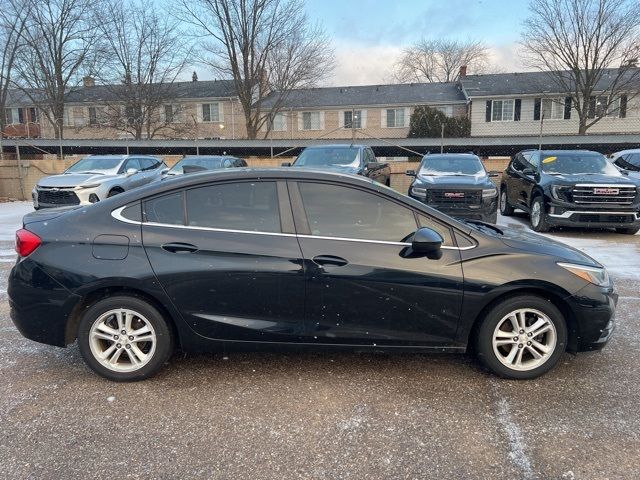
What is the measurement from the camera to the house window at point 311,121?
1387 inches

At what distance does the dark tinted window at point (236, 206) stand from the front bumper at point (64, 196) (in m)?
8.98

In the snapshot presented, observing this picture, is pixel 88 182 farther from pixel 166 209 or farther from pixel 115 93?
pixel 115 93

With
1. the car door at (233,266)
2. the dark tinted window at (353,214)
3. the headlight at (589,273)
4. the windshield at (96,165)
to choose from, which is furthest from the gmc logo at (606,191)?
the windshield at (96,165)

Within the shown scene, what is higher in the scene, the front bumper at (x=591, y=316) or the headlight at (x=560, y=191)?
the headlight at (x=560, y=191)

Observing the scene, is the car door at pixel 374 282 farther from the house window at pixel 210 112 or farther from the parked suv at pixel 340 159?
the house window at pixel 210 112

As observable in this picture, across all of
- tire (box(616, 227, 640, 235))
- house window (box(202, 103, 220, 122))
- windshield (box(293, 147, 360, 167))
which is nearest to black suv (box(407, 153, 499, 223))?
windshield (box(293, 147, 360, 167))

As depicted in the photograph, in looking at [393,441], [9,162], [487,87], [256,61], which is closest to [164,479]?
[393,441]

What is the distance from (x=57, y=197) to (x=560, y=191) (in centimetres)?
1109

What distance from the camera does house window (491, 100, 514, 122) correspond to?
3209 centimetres

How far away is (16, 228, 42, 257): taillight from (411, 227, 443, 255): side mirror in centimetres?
271

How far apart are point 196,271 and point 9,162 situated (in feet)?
58.8

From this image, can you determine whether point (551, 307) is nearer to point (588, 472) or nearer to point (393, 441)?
point (588, 472)

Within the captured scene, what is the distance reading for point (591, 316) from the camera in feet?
11.6

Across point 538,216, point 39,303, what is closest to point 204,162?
point 538,216
